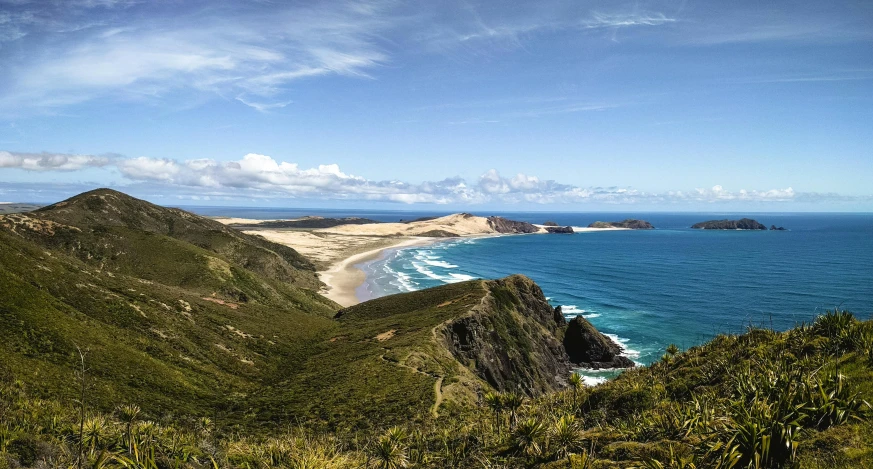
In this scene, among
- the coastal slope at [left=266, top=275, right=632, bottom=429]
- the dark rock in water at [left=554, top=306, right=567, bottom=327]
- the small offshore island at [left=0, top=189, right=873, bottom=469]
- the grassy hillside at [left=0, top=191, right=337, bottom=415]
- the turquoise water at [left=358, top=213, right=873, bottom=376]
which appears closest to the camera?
the small offshore island at [left=0, top=189, right=873, bottom=469]

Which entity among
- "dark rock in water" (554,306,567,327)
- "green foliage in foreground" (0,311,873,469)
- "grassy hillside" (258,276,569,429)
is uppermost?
"green foliage in foreground" (0,311,873,469)

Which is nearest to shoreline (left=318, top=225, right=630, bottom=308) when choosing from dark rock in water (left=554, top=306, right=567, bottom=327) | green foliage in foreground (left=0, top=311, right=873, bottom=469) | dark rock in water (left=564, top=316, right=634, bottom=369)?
Result: dark rock in water (left=554, top=306, right=567, bottom=327)

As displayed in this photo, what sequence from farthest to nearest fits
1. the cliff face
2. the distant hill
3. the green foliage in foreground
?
the distant hill → the cliff face → the green foliage in foreground

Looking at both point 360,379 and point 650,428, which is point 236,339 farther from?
point 650,428

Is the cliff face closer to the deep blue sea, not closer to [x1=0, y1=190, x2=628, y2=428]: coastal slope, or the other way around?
[x1=0, y1=190, x2=628, y2=428]: coastal slope

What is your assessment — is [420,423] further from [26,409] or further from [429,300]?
[429,300]

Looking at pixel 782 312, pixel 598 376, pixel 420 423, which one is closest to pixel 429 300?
pixel 598 376

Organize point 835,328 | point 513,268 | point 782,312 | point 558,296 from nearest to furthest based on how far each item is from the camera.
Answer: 1. point 835,328
2. point 782,312
3. point 558,296
4. point 513,268
